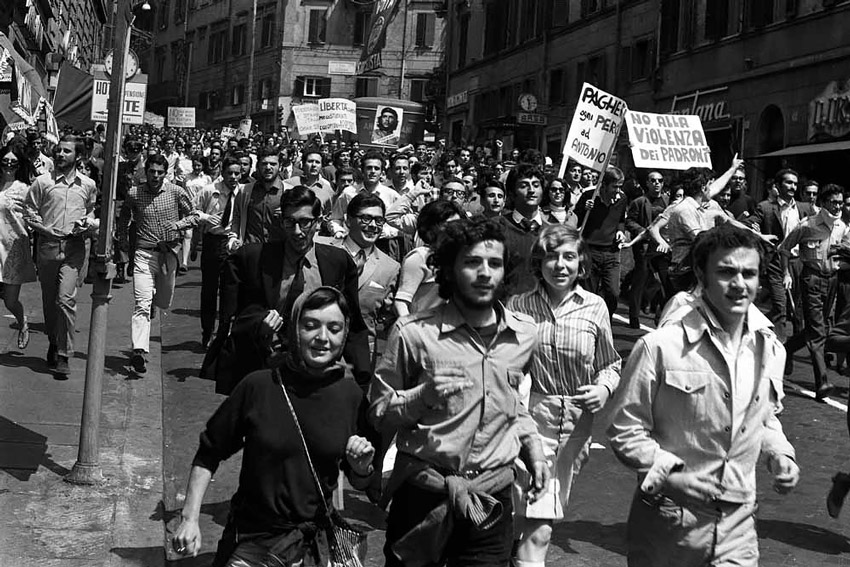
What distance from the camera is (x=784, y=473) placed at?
4.36 m

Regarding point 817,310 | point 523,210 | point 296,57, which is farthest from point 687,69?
point 296,57

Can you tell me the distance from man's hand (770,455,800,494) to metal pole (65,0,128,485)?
428 cm

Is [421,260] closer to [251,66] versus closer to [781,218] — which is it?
[781,218]

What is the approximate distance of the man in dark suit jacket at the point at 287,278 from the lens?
646cm

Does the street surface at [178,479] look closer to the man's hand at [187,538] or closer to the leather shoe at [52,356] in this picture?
the leather shoe at [52,356]

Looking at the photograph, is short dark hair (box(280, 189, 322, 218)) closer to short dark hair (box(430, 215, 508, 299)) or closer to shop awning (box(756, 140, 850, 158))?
short dark hair (box(430, 215, 508, 299))

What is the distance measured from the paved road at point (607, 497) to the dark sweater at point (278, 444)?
0.81 meters

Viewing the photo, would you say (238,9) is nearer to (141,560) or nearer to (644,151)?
(644,151)

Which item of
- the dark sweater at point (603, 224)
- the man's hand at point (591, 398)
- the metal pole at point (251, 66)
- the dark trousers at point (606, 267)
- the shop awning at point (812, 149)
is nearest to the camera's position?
the man's hand at point (591, 398)

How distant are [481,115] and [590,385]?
1874 inches

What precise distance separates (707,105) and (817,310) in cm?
2087

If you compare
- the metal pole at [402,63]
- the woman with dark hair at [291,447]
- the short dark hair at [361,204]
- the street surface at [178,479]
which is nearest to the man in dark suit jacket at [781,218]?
the street surface at [178,479]

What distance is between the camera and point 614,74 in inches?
1531

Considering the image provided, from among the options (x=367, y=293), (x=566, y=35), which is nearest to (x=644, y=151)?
(x=367, y=293)
